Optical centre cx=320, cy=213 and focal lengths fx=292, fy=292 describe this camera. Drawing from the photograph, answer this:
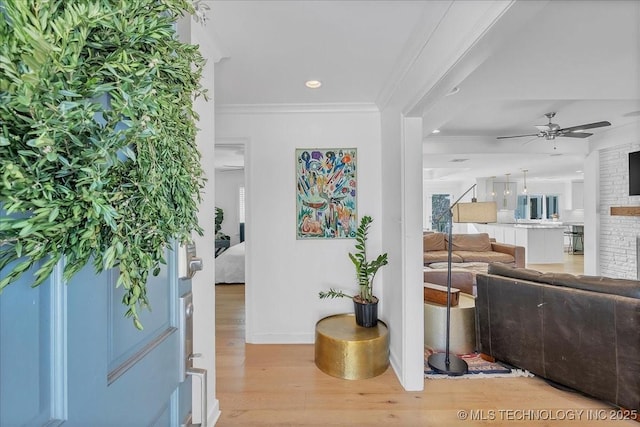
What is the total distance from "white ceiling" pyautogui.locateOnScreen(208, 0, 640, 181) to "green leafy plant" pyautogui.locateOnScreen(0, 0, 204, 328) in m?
1.23

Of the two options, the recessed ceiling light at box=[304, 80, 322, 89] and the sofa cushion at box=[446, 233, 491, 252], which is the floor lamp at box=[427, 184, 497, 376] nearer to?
the recessed ceiling light at box=[304, 80, 322, 89]

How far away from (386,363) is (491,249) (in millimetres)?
4473

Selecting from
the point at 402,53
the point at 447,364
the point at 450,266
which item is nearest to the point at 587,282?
the point at 450,266

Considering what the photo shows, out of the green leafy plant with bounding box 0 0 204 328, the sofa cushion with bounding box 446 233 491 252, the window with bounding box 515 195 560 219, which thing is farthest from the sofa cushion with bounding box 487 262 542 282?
the window with bounding box 515 195 560 219

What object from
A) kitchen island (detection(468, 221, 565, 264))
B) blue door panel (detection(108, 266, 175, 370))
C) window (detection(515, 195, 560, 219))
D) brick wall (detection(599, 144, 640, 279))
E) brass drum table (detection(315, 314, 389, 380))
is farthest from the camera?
window (detection(515, 195, 560, 219))

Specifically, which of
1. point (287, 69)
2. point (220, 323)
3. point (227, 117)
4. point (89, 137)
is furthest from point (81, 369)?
point (220, 323)

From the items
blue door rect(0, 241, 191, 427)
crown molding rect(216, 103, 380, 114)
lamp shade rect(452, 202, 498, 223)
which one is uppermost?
crown molding rect(216, 103, 380, 114)

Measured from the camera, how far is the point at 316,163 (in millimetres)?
2998

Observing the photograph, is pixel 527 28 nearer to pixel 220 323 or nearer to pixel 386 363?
pixel 386 363

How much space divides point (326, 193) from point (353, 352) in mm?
1494

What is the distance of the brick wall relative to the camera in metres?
4.22

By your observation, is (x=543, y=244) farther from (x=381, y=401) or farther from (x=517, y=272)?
(x=381, y=401)

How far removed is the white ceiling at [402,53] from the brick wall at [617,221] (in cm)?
151

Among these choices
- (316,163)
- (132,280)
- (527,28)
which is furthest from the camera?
(316,163)
